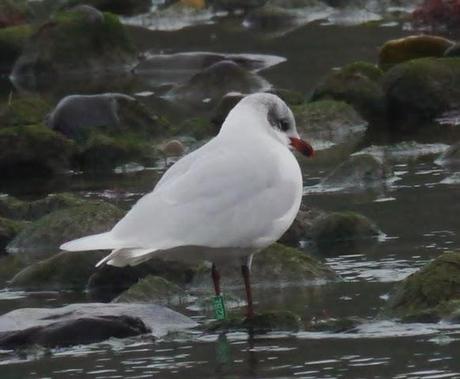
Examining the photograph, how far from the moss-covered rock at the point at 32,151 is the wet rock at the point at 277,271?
20.2 ft

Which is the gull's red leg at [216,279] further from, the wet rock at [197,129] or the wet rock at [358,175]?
the wet rock at [197,129]

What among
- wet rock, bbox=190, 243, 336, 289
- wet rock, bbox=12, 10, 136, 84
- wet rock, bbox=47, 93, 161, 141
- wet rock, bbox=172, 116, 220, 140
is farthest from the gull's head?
wet rock, bbox=12, 10, 136, 84

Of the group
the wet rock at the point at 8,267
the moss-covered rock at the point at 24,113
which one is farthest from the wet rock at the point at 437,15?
the wet rock at the point at 8,267

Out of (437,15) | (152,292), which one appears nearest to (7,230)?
(152,292)

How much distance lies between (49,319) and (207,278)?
2.17m

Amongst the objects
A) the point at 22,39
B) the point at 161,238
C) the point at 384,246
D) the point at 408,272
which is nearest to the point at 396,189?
the point at 384,246

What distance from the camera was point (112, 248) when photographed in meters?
10.1

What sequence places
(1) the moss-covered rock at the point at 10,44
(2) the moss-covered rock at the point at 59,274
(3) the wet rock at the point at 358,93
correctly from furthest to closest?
(1) the moss-covered rock at the point at 10,44, (3) the wet rock at the point at 358,93, (2) the moss-covered rock at the point at 59,274

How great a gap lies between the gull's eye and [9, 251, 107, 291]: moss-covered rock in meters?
2.30

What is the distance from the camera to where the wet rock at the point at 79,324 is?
10.2 metres

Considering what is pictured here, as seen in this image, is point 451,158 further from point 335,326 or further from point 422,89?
point 335,326

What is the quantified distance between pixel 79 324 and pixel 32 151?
8222mm

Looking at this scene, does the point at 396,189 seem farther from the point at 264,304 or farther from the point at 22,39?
the point at 22,39

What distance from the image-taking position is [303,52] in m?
26.3
